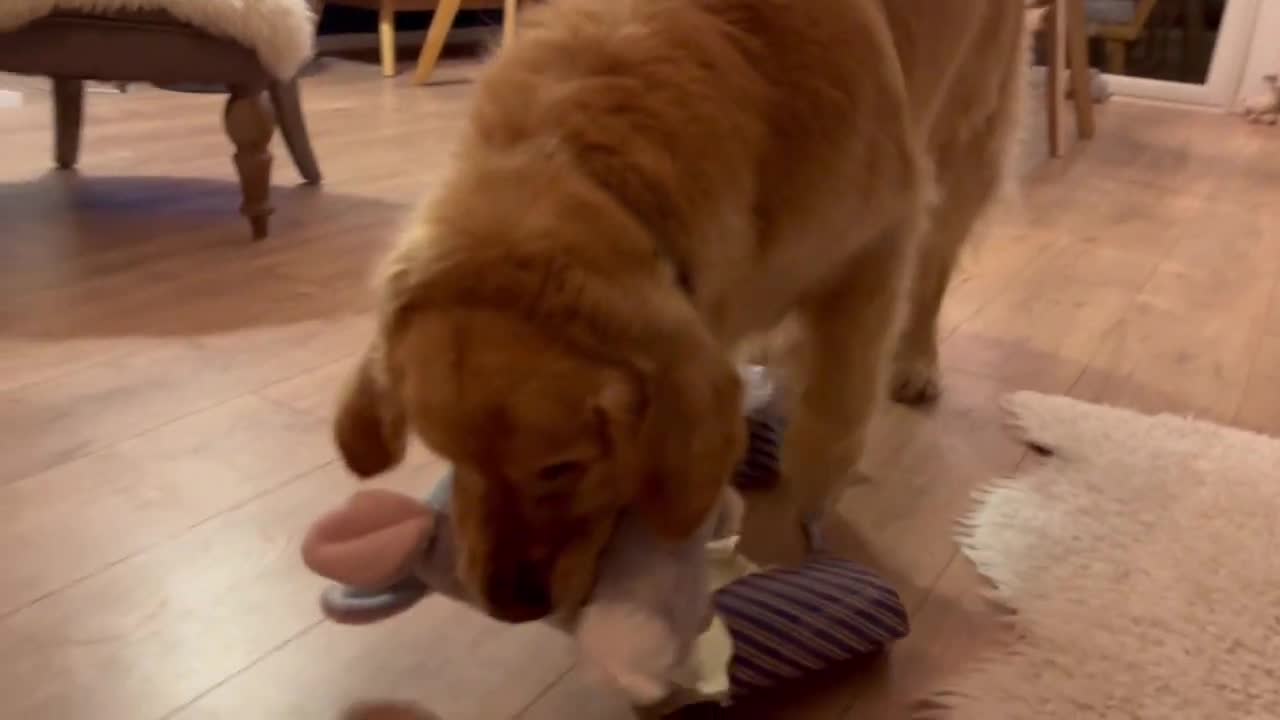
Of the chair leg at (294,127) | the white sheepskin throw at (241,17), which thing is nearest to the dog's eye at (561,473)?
the white sheepskin throw at (241,17)

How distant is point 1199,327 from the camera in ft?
8.01

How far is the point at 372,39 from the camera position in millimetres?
5789

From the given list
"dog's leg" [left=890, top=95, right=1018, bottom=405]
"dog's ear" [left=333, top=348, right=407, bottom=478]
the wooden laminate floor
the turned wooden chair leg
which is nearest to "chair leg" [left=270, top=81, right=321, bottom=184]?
the wooden laminate floor

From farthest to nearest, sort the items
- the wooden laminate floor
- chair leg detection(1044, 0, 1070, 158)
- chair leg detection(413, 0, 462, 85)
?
chair leg detection(413, 0, 462, 85)
chair leg detection(1044, 0, 1070, 158)
the wooden laminate floor

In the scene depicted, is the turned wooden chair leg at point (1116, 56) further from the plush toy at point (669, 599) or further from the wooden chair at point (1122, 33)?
the plush toy at point (669, 599)

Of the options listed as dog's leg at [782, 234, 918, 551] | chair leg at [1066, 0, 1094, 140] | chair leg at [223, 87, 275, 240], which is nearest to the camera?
dog's leg at [782, 234, 918, 551]

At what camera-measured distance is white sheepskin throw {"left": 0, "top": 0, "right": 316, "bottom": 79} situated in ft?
7.42

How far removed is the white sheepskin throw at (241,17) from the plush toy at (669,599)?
1.58 meters

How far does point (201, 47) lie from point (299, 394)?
964 millimetres

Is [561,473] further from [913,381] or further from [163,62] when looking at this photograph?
[163,62]

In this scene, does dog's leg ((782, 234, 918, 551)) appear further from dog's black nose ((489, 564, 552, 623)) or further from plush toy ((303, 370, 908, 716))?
dog's black nose ((489, 564, 552, 623))

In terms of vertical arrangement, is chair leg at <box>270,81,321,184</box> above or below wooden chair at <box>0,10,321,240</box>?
below

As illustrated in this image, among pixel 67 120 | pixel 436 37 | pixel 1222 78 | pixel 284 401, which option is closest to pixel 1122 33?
pixel 1222 78

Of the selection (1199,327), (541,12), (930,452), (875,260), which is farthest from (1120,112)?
(541,12)
